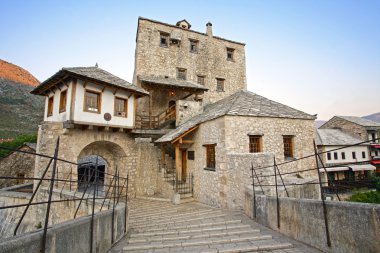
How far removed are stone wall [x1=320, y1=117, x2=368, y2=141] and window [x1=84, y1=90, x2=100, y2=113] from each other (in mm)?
33473

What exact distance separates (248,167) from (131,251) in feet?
18.8

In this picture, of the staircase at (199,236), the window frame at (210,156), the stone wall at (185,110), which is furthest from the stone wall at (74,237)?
the stone wall at (185,110)

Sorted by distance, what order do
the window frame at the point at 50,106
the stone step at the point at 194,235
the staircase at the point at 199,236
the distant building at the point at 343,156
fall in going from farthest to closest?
the distant building at the point at 343,156
the window frame at the point at 50,106
the stone step at the point at 194,235
the staircase at the point at 199,236

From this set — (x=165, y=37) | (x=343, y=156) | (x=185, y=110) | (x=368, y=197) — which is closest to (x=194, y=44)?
(x=165, y=37)

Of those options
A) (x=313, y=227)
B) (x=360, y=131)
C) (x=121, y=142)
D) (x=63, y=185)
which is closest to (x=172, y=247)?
(x=313, y=227)

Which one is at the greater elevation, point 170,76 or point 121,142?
point 170,76

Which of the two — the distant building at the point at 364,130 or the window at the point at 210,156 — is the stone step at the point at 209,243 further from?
the distant building at the point at 364,130

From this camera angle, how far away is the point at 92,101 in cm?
1184

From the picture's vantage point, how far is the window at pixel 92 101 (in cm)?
1148

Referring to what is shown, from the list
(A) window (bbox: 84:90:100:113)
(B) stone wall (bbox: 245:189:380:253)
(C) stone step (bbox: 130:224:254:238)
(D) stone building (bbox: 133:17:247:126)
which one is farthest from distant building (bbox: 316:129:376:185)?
(A) window (bbox: 84:90:100:113)

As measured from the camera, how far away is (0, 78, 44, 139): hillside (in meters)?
29.5

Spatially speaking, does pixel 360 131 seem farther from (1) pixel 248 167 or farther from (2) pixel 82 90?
(2) pixel 82 90

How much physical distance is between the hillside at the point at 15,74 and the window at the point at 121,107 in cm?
4794

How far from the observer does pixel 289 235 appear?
494 cm
